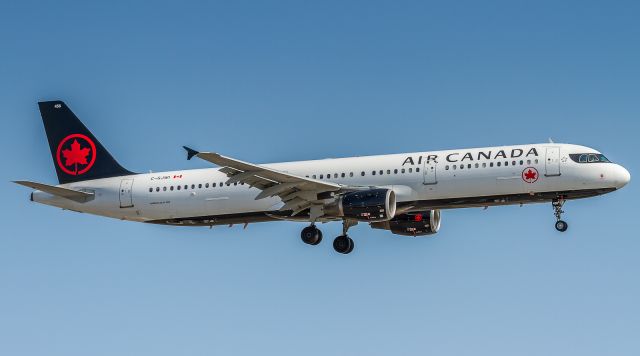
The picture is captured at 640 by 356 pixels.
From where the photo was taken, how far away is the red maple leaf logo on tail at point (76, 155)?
2576 inches

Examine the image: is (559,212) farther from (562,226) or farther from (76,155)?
(76,155)

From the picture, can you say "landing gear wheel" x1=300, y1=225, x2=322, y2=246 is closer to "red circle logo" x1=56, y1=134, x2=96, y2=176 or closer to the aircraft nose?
"red circle logo" x1=56, y1=134, x2=96, y2=176

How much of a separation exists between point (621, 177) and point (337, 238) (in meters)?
14.9

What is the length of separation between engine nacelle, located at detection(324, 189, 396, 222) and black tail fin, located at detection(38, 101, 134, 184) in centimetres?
1424

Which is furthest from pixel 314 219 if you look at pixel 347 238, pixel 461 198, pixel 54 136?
pixel 54 136

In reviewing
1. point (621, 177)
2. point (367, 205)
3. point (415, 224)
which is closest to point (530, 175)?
point (621, 177)

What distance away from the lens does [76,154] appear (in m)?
65.7

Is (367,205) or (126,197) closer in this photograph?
(367,205)

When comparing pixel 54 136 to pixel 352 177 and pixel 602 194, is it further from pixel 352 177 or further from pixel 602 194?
pixel 602 194

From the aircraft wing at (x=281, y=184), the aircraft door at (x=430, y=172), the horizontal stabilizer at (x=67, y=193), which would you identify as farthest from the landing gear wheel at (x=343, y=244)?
the horizontal stabilizer at (x=67, y=193)

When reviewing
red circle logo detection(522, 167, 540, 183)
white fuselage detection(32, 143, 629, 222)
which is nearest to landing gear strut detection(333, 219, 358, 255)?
white fuselage detection(32, 143, 629, 222)

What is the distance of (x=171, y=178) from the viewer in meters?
62.7

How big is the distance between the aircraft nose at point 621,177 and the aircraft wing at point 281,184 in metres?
13.4

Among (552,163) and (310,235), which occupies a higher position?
(552,163)
